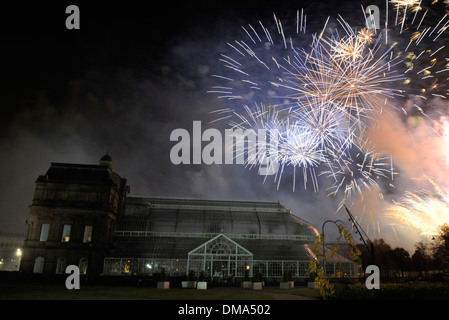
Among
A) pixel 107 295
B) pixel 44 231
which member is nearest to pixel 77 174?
pixel 44 231

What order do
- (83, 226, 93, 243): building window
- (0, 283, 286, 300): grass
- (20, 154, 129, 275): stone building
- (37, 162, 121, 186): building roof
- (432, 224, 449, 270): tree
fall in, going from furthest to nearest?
(37, 162, 121, 186): building roof → (83, 226, 93, 243): building window → (20, 154, 129, 275): stone building → (432, 224, 449, 270): tree → (0, 283, 286, 300): grass

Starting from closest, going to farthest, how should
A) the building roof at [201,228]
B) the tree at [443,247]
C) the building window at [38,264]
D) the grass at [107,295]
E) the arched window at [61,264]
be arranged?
the grass at [107,295] < the tree at [443,247] < the building window at [38,264] < the arched window at [61,264] < the building roof at [201,228]

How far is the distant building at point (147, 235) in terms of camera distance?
1881 inches

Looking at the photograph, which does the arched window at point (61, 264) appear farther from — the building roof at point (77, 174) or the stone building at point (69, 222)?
the building roof at point (77, 174)

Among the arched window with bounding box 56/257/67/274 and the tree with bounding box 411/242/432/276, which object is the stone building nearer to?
the arched window with bounding box 56/257/67/274

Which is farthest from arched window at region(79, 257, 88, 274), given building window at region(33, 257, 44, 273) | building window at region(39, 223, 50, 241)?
building window at region(39, 223, 50, 241)

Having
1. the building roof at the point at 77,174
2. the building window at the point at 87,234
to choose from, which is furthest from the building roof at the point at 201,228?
the building roof at the point at 77,174

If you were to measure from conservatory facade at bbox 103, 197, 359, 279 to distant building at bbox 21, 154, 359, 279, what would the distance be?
0.14 meters

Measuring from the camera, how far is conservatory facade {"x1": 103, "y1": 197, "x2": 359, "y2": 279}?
156ft

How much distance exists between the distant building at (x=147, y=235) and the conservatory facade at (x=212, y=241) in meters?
0.14

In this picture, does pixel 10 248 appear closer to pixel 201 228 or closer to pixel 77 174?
pixel 77 174
